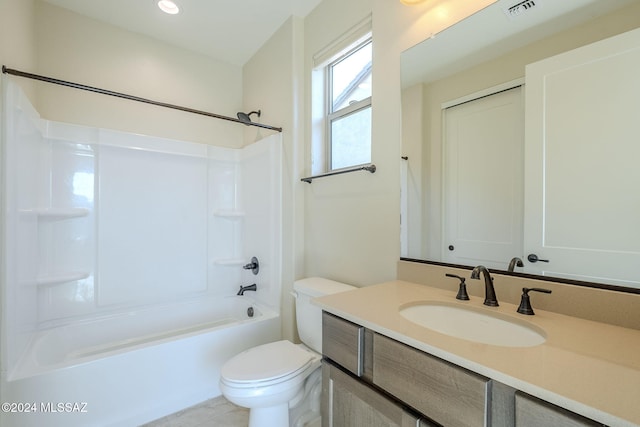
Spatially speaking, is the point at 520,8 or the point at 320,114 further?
the point at 320,114

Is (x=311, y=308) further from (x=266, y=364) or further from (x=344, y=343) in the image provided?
(x=344, y=343)

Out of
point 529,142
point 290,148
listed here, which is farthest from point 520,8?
point 290,148

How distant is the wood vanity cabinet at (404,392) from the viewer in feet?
1.88

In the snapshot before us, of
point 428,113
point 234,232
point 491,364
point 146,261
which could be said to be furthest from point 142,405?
point 428,113

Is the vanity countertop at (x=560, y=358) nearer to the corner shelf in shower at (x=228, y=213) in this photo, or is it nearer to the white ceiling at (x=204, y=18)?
the corner shelf in shower at (x=228, y=213)

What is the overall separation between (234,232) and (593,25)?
107 inches

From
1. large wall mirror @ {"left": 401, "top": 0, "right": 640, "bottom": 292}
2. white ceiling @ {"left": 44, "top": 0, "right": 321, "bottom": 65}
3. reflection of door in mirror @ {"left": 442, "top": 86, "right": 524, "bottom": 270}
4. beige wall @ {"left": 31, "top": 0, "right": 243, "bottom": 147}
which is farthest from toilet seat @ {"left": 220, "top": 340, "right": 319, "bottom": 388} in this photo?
white ceiling @ {"left": 44, "top": 0, "right": 321, "bottom": 65}

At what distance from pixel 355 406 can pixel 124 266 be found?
2210mm

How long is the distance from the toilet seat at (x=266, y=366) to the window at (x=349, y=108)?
1.20m

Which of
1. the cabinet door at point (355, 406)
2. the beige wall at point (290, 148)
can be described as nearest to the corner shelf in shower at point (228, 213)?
the beige wall at point (290, 148)

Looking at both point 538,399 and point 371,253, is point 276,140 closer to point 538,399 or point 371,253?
point 371,253

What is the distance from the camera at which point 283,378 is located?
1.35 m

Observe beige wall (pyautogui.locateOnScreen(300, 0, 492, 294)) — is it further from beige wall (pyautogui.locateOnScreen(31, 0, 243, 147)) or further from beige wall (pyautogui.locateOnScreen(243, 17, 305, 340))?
beige wall (pyautogui.locateOnScreen(31, 0, 243, 147))

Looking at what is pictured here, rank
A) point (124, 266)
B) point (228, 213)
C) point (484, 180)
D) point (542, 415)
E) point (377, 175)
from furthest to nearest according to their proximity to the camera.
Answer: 1. point (228, 213)
2. point (124, 266)
3. point (377, 175)
4. point (484, 180)
5. point (542, 415)
